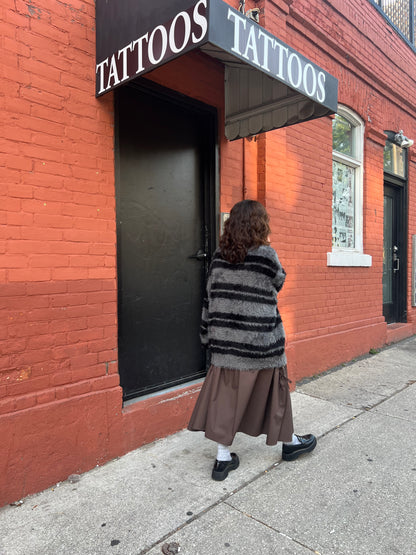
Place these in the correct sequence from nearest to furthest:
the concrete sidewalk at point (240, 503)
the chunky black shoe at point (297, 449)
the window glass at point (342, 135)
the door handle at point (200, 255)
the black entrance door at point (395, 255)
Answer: the concrete sidewalk at point (240, 503), the chunky black shoe at point (297, 449), the door handle at point (200, 255), the window glass at point (342, 135), the black entrance door at point (395, 255)

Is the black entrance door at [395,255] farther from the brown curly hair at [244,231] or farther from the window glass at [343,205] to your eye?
the brown curly hair at [244,231]

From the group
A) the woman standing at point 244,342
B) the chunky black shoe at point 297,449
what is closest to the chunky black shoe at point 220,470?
the woman standing at point 244,342

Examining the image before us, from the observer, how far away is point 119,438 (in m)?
2.82

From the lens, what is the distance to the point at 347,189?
5.74 meters

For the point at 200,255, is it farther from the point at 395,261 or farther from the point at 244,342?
the point at 395,261

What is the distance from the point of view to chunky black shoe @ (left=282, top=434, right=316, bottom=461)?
2770mm

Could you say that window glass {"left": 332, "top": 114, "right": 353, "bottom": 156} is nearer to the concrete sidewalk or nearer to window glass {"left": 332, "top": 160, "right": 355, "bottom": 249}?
window glass {"left": 332, "top": 160, "right": 355, "bottom": 249}

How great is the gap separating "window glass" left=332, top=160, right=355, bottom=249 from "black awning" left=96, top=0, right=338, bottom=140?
8.15ft

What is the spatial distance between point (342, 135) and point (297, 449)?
448 cm

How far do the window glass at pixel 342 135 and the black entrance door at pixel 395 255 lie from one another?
177 cm

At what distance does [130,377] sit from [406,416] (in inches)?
99.5

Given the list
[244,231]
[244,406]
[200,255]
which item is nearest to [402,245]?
[200,255]

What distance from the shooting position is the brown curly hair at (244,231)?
246 centimetres

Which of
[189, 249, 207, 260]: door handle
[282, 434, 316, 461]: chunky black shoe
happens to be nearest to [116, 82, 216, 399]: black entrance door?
[189, 249, 207, 260]: door handle
